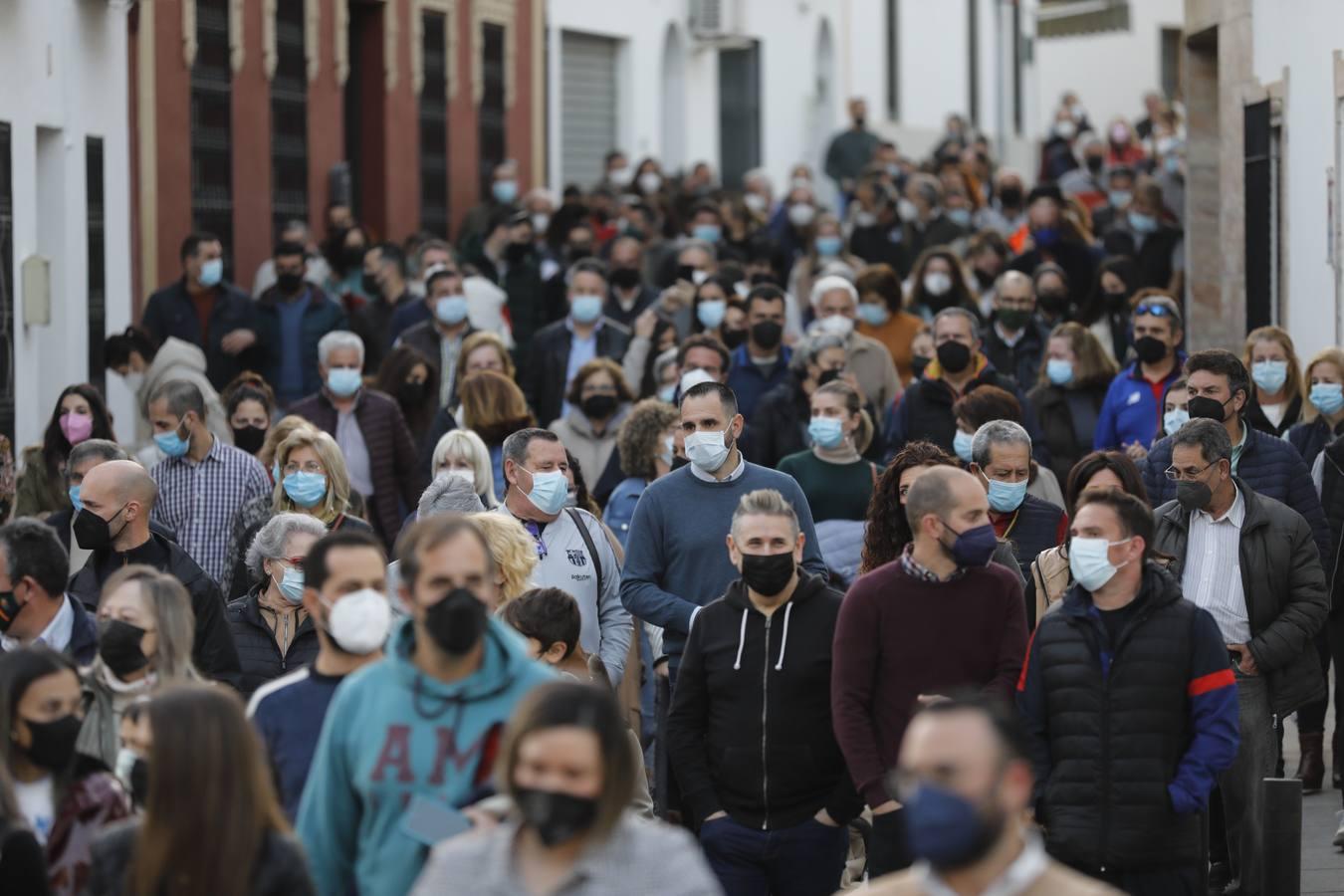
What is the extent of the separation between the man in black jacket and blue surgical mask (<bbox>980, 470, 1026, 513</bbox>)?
185 centimetres

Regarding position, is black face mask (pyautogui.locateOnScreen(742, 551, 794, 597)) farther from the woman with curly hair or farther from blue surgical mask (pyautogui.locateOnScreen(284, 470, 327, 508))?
blue surgical mask (pyautogui.locateOnScreen(284, 470, 327, 508))

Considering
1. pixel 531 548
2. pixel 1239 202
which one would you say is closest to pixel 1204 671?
pixel 531 548

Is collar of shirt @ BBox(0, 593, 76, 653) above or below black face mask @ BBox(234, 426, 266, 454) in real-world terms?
below

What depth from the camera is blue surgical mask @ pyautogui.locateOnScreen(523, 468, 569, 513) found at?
10562 mm

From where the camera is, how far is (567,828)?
5.51 meters

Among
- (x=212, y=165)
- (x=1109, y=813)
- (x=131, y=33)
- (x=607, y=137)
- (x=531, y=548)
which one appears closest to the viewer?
(x=1109, y=813)

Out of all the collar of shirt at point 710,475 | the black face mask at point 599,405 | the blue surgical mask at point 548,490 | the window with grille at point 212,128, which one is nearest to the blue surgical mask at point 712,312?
the black face mask at point 599,405

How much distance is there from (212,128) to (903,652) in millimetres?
15374

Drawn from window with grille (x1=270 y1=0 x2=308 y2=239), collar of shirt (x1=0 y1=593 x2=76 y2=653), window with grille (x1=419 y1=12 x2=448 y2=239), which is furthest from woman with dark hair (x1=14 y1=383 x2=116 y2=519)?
window with grille (x1=419 y1=12 x2=448 y2=239)

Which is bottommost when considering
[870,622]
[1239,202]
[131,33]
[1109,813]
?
[1109,813]

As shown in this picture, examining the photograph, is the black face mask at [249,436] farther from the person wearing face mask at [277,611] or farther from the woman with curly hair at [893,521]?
the woman with curly hair at [893,521]

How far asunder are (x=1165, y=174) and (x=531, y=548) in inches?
683

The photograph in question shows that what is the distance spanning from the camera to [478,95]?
28406 millimetres

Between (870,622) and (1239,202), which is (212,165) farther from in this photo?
(870,622)
